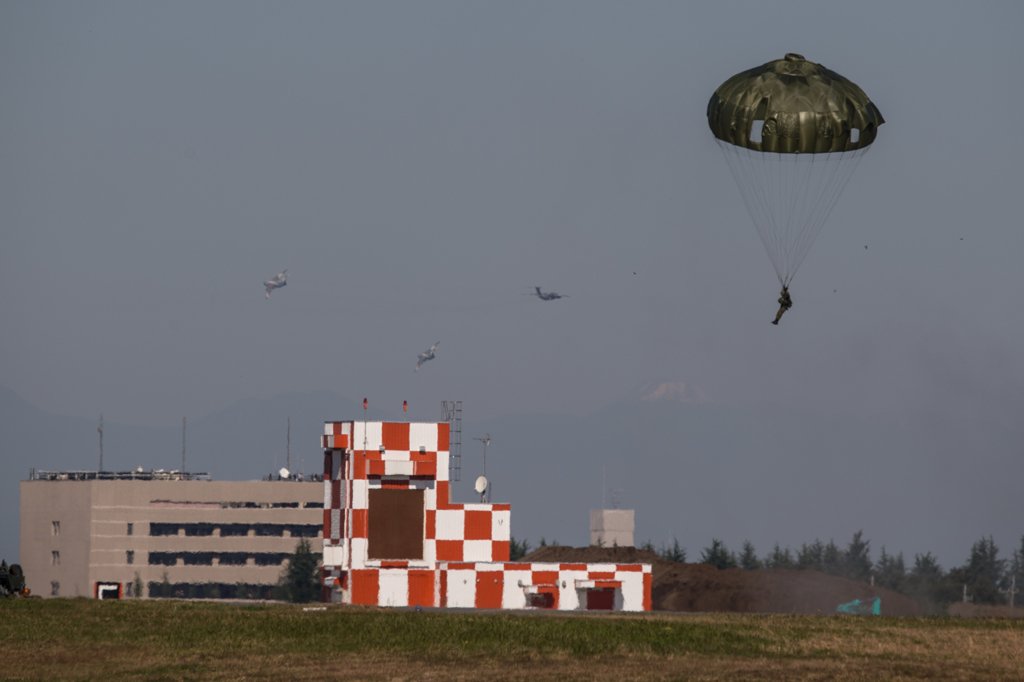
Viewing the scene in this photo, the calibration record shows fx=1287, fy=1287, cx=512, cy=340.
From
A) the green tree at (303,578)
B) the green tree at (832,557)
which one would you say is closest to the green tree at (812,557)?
the green tree at (832,557)

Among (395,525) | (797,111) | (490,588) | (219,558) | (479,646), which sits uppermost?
(797,111)

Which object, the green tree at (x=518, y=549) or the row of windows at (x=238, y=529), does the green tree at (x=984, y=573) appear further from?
the row of windows at (x=238, y=529)

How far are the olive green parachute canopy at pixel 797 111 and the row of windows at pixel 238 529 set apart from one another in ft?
522

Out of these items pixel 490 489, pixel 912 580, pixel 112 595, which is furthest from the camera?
pixel 912 580

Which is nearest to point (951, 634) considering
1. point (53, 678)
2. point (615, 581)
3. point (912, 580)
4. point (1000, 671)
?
point (1000, 671)

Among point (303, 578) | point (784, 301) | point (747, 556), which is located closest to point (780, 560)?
point (747, 556)

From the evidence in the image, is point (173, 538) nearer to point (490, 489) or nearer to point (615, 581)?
point (490, 489)

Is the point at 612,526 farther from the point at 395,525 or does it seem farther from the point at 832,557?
the point at 395,525

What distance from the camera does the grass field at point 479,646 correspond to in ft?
96.1

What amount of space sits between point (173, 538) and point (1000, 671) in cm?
17859

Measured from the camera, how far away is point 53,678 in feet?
94.3

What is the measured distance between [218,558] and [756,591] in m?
135

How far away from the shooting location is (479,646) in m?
32.8

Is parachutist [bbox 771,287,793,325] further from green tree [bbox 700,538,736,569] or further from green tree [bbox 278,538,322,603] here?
green tree [bbox 278,538,322,603]
